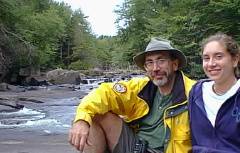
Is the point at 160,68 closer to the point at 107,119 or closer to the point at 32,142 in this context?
the point at 107,119

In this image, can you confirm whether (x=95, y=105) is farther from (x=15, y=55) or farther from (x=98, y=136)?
(x=15, y=55)

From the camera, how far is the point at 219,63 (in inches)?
120

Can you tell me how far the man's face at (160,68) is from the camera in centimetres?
353

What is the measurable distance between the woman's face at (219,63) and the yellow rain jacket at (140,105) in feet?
1.40

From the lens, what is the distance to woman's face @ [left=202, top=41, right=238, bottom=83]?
303cm

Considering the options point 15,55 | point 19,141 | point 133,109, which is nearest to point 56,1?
point 15,55

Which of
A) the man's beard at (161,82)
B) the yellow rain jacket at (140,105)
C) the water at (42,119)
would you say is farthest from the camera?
the water at (42,119)

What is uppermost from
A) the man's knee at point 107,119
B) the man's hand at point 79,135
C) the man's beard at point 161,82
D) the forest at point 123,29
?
the forest at point 123,29

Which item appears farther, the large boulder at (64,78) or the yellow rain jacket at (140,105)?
the large boulder at (64,78)

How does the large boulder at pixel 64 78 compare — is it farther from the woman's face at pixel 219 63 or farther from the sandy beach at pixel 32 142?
the woman's face at pixel 219 63

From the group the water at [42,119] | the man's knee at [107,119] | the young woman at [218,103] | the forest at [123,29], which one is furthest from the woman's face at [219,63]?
the water at [42,119]

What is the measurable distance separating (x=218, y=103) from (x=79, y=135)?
92cm

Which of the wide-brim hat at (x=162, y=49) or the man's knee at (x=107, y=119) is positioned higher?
the wide-brim hat at (x=162, y=49)

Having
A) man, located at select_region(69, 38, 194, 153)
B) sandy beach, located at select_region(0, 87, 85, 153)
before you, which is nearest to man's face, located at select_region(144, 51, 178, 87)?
man, located at select_region(69, 38, 194, 153)
